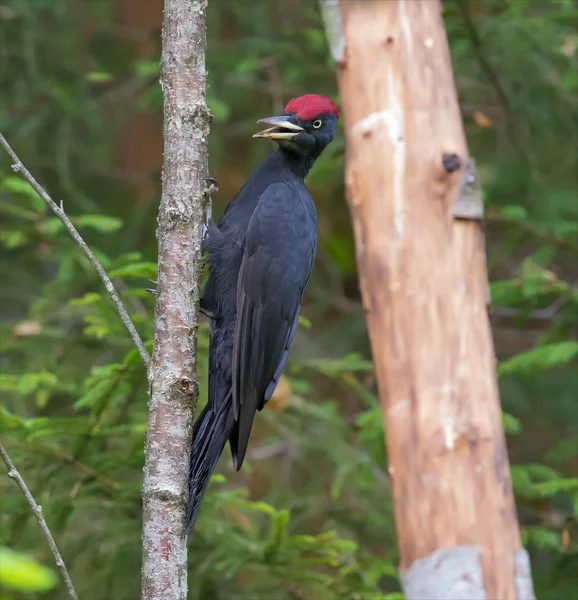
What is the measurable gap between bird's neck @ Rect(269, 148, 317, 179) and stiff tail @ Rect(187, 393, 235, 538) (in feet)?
3.12

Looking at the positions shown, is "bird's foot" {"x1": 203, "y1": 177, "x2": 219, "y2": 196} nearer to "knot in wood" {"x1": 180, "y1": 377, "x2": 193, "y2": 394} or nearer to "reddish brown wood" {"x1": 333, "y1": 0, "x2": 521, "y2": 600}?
"knot in wood" {"x1": 180, "y1": 377, "x2": 193, "y2": 394}

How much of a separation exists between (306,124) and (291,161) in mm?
153

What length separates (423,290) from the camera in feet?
8.27

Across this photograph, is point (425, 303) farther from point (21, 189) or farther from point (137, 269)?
point (21, 189)

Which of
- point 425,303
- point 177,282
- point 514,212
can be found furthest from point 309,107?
point 177,282

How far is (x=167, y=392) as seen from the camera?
1.74 m

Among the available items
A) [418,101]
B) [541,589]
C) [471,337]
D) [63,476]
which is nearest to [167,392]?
[63,476]

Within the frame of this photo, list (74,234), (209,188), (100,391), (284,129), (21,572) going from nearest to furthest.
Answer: (21,572) → (74,234) → (209,188) → (100,391) → (284,129)

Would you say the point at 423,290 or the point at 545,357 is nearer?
the point at 423,290

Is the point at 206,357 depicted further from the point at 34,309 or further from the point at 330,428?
the point at 330,428

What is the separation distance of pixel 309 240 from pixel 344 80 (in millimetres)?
666

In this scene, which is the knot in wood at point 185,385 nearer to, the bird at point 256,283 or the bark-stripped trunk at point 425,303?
the bird at point 256,283

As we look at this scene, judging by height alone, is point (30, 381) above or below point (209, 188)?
→ below

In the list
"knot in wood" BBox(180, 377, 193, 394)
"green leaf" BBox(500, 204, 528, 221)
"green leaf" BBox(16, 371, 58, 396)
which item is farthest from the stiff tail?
"green leaf" BBox(500, 204, 528, 221)
